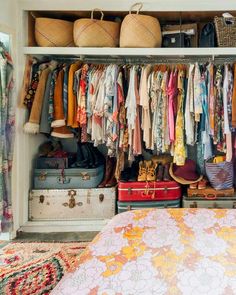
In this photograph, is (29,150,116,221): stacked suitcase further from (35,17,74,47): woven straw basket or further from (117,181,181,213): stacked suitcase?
(35,17,74,47): woven straw basket

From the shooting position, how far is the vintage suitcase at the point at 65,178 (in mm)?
3182

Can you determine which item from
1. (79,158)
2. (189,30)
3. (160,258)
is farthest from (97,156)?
(160,258)

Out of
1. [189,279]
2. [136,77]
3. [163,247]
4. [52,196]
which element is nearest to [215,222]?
[163,247]

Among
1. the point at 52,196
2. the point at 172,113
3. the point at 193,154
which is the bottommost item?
the point at 52,196

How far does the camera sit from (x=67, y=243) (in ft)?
9.10

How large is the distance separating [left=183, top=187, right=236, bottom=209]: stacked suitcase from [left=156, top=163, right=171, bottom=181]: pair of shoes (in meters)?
0.26

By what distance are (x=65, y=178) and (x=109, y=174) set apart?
45 cm

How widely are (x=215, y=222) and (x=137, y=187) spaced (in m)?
1.58

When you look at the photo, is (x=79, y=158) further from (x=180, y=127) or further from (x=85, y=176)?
(x=180, y=127)

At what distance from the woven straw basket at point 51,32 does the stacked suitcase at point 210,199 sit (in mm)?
1866

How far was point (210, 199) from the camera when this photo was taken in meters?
3.07

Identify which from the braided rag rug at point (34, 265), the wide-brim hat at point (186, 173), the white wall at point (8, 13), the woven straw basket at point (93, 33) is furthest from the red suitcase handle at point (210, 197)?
the white wall at point (8, 13)

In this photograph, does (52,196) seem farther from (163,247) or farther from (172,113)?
(163,247)

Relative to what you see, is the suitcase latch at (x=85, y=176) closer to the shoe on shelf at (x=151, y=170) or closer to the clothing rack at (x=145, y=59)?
the shoe on shelf at (x=151, y=170)
